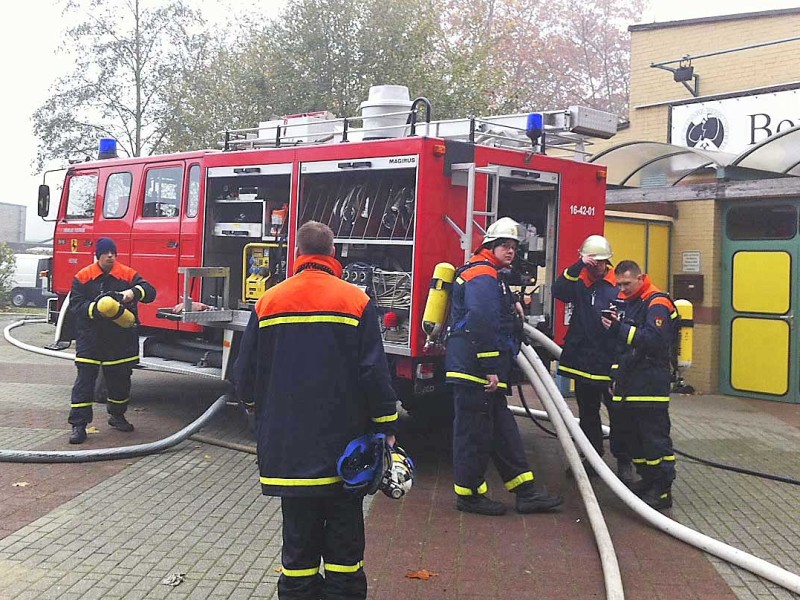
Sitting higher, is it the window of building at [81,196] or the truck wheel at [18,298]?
the window of building at [81,196]

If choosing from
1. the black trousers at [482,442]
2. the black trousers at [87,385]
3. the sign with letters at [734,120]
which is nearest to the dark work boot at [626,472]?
the black trousers at [482,442]

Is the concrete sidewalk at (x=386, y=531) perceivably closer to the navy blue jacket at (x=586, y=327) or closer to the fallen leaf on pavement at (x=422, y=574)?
the fallen leaf on pavement at (x=422, y=574)

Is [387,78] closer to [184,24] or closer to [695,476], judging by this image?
[184,24]

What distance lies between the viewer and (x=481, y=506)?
225 inches

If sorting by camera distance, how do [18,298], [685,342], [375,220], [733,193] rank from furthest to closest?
[18,298] < [733,193] < [375,220] < [685,342]

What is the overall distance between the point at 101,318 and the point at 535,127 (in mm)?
4059

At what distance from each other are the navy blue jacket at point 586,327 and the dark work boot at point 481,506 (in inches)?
49.3

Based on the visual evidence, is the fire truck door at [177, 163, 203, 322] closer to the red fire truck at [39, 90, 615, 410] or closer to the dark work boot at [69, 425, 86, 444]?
the red fire truck at [39, 90, 615, 410]

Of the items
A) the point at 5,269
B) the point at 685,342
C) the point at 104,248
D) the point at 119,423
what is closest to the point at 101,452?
the point at 119,423

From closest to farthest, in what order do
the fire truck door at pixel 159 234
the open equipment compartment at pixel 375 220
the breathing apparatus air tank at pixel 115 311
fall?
the open equipment compartment at pixel 375 220
the breathing apparatus air tank at pixel 115 311
the fire truck door at pixel 159 234

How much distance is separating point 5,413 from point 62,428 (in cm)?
106

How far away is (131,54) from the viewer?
76.6ft

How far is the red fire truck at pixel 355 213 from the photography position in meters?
A: 6.35

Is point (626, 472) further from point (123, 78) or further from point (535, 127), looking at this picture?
point (123, 78)
